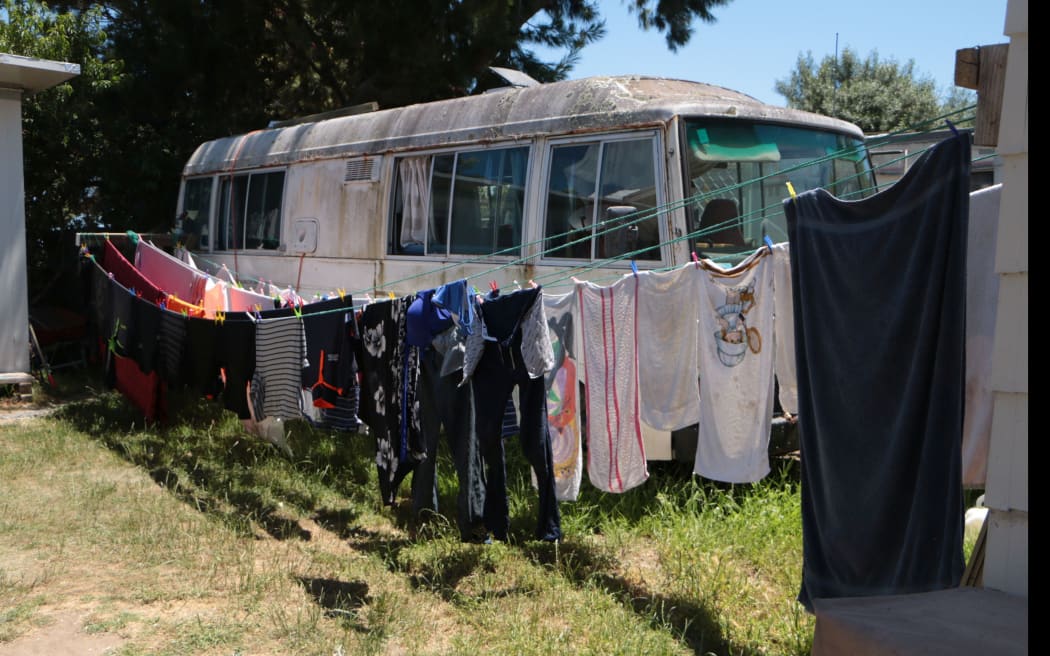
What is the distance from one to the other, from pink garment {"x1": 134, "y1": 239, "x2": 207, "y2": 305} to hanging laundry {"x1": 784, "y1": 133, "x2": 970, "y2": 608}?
6159 mm

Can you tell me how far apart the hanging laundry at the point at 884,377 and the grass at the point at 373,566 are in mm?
856

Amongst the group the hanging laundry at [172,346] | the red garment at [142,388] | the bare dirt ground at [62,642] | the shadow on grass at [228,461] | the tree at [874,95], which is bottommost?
the bare dirt ground at [62,642]

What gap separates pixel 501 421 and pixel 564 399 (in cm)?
54

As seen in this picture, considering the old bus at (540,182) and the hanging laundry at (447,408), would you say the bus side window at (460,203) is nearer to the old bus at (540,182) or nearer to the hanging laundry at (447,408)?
the old bus at (540,182)

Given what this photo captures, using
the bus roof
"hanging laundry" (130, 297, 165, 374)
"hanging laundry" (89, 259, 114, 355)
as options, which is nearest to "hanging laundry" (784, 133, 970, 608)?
the bus roof

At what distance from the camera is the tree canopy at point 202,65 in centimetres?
1180

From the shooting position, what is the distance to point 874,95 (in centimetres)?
2372

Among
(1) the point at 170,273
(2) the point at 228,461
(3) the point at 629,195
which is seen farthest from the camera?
(1) the point at 170,273

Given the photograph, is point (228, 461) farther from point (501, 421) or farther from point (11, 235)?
point (11, 235)

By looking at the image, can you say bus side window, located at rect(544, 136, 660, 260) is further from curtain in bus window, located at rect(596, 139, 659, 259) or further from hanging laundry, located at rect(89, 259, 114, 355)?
hanging laundry, located at rect(89, 259, 114, 355)

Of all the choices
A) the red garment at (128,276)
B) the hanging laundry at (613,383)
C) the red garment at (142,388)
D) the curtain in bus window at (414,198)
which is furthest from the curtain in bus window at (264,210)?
the hanging laundry at (613,383)

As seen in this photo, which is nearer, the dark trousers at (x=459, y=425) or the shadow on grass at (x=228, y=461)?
the dark trousers at (x=459, y=425)

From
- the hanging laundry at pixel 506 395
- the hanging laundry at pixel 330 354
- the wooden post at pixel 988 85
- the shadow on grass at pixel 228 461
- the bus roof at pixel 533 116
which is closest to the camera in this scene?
the wooden post at pixel 988 85

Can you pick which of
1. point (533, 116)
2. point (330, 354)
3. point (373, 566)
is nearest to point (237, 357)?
point (330, 354)
